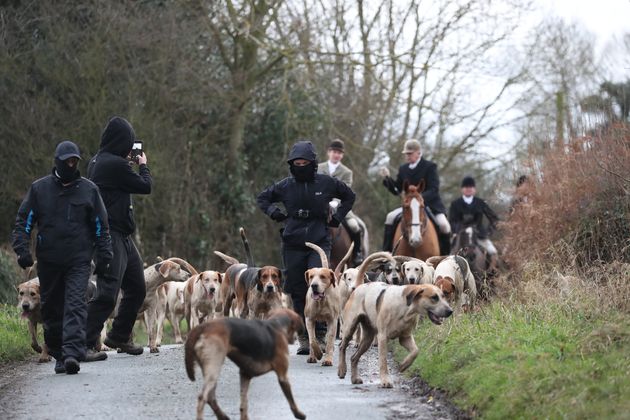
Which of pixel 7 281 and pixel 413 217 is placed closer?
pixel 413 217

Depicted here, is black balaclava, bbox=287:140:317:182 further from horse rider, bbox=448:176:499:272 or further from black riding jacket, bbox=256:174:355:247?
horse rider, bbox=448:176:499:272

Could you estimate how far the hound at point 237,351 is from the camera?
8.00m

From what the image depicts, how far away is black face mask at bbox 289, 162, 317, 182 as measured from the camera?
13844mm

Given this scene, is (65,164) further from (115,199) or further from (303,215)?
(303,215)

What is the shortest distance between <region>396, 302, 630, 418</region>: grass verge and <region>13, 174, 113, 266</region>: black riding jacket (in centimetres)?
331

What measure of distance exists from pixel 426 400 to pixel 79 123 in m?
16.2

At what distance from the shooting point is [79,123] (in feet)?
81.0

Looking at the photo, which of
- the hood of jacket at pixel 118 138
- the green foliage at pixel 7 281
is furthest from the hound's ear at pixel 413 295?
the green foliage at pixel 7 281

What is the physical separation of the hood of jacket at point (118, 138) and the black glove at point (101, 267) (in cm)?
133

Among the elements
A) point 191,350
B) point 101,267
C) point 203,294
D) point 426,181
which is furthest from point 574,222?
point 191,350

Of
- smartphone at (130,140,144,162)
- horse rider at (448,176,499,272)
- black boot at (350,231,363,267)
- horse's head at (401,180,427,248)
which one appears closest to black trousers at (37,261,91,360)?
smartphone at (130,140,144,162)

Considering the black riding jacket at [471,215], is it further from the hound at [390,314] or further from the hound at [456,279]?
the hound at [390,314]

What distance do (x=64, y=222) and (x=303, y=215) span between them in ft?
9.93

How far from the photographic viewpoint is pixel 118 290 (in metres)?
13.1
